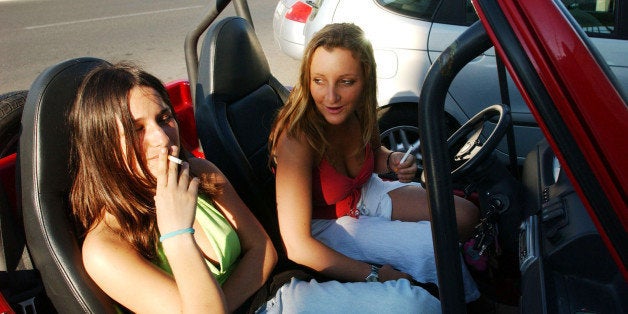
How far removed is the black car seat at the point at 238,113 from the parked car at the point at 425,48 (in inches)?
41.9

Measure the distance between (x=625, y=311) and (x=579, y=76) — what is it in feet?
2.09

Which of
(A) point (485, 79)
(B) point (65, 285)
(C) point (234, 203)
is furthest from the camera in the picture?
(A) point (485, 79)

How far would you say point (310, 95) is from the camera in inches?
80.3

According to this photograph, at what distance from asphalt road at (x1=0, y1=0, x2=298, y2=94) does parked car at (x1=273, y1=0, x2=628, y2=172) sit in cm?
243

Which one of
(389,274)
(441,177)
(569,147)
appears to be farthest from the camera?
(389,274)

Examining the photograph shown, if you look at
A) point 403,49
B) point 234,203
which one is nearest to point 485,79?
point 403,49

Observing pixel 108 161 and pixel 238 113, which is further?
pixel 238 113

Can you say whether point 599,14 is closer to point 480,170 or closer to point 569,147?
point 480,170

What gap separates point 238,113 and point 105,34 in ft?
21.3

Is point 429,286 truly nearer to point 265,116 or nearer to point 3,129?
point 265,116

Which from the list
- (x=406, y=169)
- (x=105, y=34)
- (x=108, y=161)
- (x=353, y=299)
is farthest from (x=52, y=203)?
(x=105, y=34)

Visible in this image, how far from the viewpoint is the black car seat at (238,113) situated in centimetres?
218

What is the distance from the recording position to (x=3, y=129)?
203 cm

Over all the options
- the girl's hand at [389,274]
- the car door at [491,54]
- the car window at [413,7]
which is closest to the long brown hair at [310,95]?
the girl's hand at [389,274]
